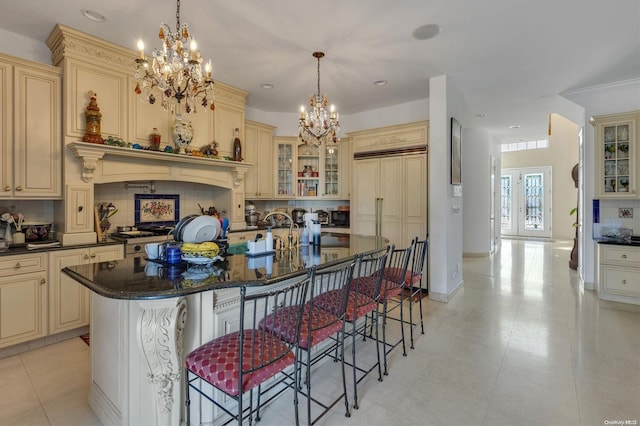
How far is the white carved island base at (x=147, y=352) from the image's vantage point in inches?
62.7

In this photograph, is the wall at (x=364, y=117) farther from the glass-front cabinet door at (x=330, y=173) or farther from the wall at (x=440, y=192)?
the wall at (x=440, y=192)

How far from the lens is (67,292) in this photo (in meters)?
3.06

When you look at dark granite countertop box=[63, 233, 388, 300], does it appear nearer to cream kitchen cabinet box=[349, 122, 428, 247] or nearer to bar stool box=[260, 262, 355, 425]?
bar stool box=[260, 262, 355, 425]

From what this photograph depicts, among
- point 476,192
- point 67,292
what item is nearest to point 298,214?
point 67,292

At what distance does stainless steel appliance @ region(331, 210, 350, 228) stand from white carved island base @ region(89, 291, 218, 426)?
410cm

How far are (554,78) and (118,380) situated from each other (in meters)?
5.64

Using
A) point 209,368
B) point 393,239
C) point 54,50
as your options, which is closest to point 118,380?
point 209,368

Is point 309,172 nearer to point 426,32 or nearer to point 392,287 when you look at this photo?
point 426,32

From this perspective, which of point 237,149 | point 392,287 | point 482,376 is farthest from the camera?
point 237,149

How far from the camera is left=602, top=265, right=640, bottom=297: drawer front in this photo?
4043 millimetres

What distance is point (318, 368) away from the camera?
2.59 m

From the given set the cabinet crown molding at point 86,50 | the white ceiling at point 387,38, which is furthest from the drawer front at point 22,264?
the white ceiling at point 387,38

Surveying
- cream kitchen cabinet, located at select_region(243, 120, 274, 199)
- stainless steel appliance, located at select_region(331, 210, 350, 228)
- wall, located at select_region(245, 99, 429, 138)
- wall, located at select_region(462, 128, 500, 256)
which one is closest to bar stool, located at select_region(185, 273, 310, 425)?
cream kitchen cabinet, located at select_region(243, 120, 274, 199)

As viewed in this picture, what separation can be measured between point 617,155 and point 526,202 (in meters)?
6.73
